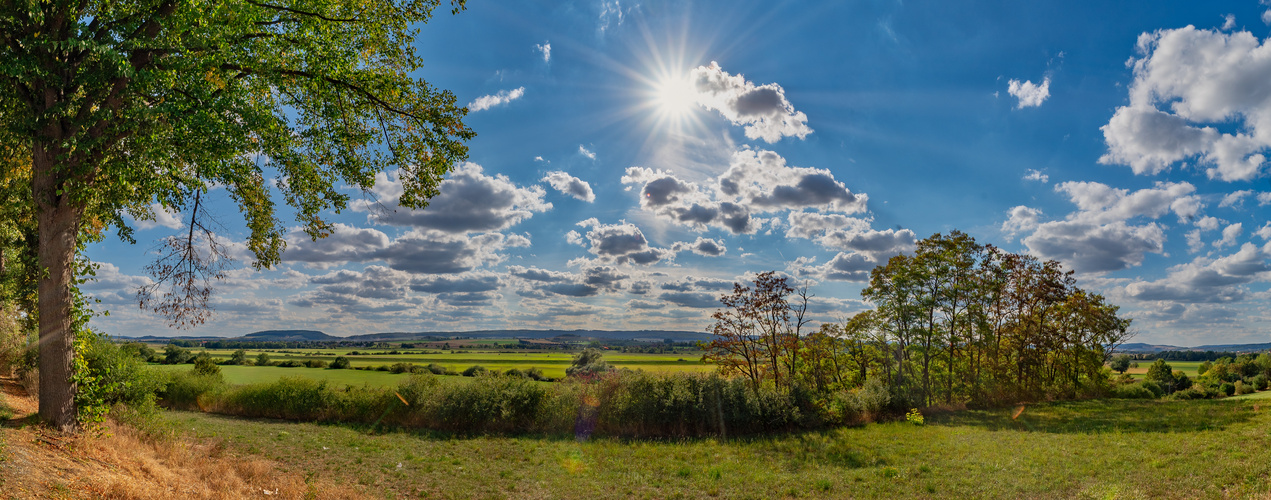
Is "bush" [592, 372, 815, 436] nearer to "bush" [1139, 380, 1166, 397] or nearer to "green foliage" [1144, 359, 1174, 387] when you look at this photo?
"bush" [1139, 380, 1166, 397]

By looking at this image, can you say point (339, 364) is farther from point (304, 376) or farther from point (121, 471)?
point (121, 471)

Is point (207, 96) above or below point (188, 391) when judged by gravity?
above

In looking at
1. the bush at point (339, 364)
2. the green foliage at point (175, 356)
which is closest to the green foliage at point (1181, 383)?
the bush at point (339, 364)

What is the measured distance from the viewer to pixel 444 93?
36.4 ft

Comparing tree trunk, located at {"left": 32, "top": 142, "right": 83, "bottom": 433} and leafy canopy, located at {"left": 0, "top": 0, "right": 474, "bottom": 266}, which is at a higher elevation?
leafy canopy, located at {"left": 0, "top": 0, "right": 474, "bottom": 266}

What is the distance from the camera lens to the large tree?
27.5 feet

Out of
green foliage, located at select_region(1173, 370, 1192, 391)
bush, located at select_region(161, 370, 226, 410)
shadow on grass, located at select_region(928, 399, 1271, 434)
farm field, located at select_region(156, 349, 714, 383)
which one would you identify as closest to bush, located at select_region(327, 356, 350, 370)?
farm field, located at select_region(156, 349, 714, 383)

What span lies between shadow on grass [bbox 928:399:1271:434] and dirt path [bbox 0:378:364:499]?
88.6ft

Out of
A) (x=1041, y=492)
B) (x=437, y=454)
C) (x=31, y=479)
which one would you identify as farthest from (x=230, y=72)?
(x=1041, y=492)

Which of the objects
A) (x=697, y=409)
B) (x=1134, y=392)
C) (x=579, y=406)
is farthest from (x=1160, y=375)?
(x=579, y=406)

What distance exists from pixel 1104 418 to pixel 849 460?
1598 cm

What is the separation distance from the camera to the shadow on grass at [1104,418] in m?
18.9

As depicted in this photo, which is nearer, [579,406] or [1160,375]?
[579,406]

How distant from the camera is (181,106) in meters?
8.11
